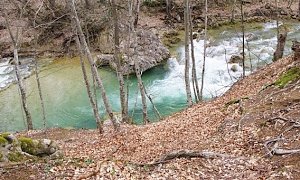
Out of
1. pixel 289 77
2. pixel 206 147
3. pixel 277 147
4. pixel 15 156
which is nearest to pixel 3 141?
pixel 15 156

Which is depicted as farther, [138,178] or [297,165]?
[138,178]

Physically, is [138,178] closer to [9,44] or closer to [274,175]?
[274,175]

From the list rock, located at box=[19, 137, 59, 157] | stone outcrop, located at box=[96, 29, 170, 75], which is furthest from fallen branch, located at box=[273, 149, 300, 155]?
stone outcrop, located at box=[96, 29, 170, 75]

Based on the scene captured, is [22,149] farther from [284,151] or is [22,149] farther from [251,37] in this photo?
[251,37]

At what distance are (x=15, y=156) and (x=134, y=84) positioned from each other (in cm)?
1778

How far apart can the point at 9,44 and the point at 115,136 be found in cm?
2092

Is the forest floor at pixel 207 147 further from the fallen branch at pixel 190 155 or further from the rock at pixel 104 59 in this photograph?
the rock at pixel 104 59

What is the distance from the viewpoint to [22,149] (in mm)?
8680

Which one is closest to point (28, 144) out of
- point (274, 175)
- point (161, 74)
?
point (274, 175)

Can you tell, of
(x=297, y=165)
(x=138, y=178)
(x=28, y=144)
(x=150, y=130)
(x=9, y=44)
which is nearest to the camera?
(x=297, y=165)

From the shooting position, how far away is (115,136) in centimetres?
1462

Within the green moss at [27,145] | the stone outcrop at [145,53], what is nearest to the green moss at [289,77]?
the green moss at [27,145]

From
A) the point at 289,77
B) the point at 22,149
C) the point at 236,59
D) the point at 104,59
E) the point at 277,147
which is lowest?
the point at 236,59

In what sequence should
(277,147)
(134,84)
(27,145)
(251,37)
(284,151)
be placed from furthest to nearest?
(251,37) → (134,84) → (27,145) → (277,147) → (284,151)
